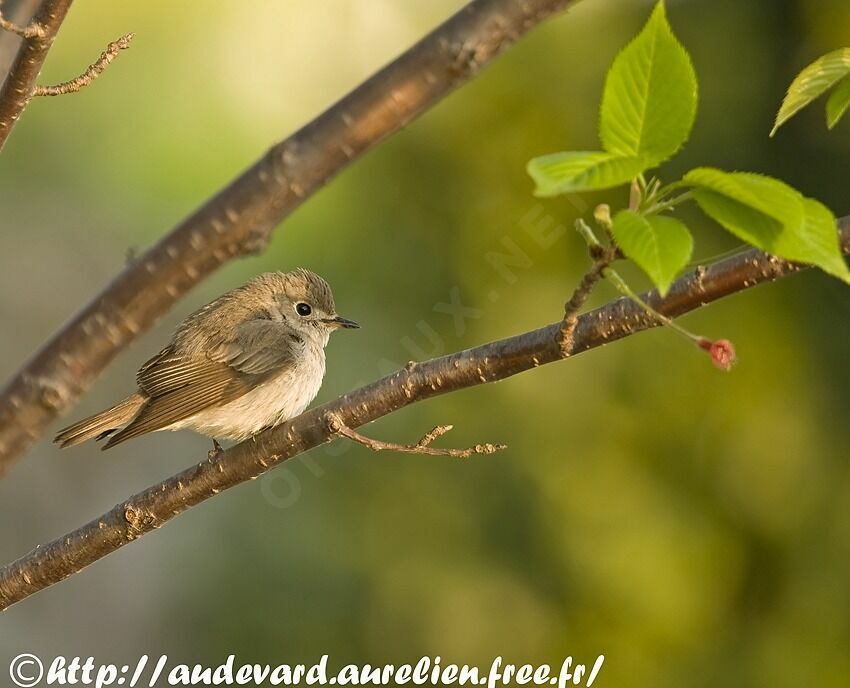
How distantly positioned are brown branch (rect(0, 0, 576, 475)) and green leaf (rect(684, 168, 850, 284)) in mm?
402

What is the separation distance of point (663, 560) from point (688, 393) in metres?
0.83

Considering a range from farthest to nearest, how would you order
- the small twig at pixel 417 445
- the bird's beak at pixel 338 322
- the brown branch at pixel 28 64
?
the bird's beak at pixel 338 322 → the small twig at pixel 417 445 → the brown branch at pixel 28 64

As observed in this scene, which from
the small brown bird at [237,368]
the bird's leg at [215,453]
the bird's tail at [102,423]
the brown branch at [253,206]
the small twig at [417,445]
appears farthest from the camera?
the small brown bird at [237,368]

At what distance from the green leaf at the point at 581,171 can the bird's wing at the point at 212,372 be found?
9.63 ft

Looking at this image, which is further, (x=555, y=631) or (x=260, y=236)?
(x=555, y=631)

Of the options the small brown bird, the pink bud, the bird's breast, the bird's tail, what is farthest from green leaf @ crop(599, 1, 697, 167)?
the bird's tail

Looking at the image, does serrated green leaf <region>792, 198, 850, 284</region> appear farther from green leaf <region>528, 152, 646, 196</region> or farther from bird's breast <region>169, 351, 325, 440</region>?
bird's breast <region>169, 351, 325, 440</region>

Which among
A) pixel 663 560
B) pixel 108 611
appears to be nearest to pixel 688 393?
pixel 663 560

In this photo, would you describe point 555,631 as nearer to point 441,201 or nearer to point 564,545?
point 564,545

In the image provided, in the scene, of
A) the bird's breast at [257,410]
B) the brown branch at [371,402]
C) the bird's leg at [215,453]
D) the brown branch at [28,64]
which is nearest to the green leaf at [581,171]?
Result: the brown branch at [371,402]

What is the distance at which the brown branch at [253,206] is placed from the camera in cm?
162

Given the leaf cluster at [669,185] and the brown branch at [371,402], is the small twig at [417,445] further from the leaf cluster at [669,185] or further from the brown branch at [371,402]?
the leaf cluster at [669,185]

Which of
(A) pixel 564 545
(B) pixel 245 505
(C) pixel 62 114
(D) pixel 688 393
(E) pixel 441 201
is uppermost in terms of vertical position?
(C) pixel 62 114

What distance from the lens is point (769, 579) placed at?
522cm
